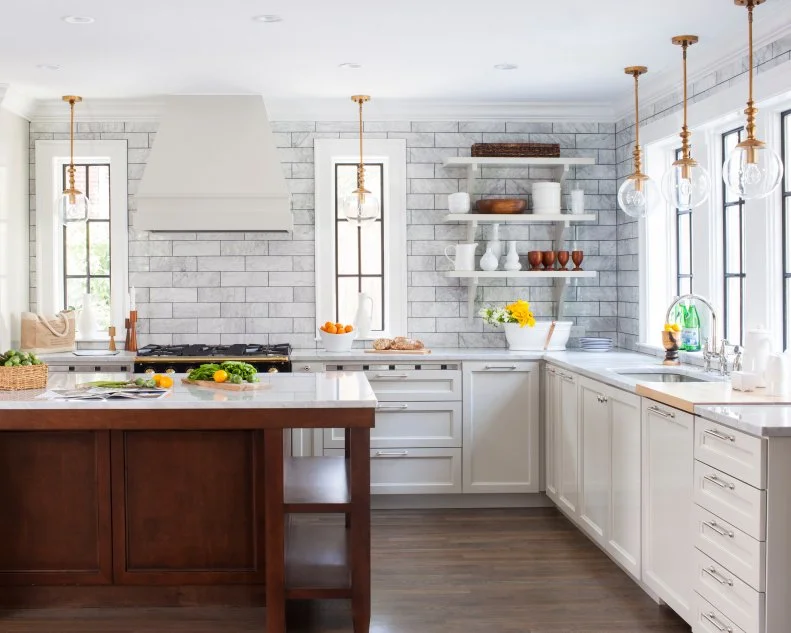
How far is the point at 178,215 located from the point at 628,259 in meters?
3.01

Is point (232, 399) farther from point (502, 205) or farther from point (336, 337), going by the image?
point (502, 205)

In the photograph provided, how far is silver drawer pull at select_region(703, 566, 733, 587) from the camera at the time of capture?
293 centimetres

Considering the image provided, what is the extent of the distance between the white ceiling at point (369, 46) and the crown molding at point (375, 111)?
12 centimetres

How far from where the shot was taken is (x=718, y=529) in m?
3.01

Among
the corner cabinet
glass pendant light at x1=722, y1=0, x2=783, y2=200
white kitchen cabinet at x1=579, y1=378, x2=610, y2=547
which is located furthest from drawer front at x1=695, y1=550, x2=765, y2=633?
the corner cabinet

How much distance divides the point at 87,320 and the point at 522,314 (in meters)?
2.95

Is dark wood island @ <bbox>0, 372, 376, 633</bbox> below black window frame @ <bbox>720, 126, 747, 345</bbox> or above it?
below

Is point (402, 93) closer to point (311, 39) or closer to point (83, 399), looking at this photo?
point (311, 39)

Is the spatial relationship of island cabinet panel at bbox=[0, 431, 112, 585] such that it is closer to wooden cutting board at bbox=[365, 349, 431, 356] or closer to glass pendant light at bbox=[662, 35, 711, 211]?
wooden cutting board at bbox=[365, 349, 431, 356]

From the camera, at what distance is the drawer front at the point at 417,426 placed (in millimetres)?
5488

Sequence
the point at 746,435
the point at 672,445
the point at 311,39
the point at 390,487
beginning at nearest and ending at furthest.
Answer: the point at 746,435, the point at 672,445, the point at 311,39, the point at 390,487

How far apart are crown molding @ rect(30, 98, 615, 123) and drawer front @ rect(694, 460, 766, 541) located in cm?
346

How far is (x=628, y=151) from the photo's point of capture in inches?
231

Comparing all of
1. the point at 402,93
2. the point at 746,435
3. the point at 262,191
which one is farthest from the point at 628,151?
the point at 746,435
